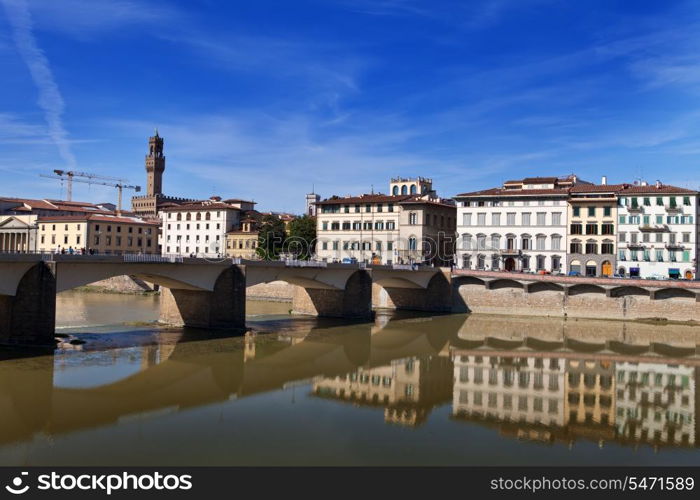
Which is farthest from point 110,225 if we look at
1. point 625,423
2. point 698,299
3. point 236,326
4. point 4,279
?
point 625,423

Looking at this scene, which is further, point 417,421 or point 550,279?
point 550,279

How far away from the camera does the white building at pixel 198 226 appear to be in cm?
9281

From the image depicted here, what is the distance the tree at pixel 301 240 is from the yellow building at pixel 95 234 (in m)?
22.7

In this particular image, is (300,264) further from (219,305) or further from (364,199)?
(364,199)

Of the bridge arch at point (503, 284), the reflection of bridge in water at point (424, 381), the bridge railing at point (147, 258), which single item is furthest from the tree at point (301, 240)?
the bridge railing at point (147, 258)

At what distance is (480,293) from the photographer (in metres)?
63.3

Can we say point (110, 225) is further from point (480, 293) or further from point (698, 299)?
point (698, 299)

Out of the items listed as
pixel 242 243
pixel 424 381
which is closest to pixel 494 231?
pixel 242 243

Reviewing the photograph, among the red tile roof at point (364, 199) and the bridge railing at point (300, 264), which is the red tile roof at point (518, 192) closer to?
the red tile roof at point (364, 199)

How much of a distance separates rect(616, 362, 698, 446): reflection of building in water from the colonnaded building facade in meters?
39.3

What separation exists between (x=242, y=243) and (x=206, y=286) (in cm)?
4946
